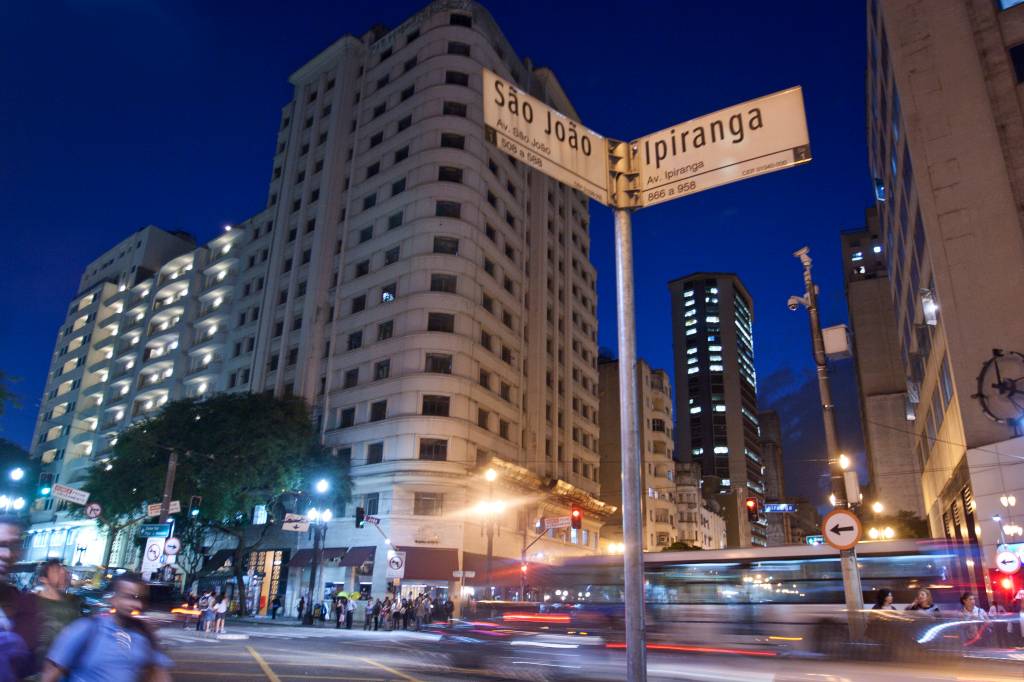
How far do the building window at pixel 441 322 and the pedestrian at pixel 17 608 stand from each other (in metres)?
41.3

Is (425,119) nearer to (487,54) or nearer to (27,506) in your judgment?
(487,54)

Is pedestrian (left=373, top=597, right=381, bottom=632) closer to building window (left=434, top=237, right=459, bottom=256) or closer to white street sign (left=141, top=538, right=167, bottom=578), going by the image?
white street sign (left=141, top=538, right=167, bottom=578)

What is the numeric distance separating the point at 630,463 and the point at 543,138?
8.20 feet

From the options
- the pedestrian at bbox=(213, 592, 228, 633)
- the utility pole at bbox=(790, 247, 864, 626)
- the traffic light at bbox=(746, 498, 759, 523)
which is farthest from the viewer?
the pedestrian at bbox=(213, 592, 228, 633)

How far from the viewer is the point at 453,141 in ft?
172

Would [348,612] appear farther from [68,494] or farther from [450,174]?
[450,174]

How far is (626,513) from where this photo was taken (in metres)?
4.79

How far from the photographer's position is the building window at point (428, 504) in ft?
142

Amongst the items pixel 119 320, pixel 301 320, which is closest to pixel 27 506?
pixel 119 320

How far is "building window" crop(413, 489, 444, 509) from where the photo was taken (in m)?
43.2

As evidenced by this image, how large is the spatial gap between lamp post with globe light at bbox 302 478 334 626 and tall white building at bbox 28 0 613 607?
3.51 ft

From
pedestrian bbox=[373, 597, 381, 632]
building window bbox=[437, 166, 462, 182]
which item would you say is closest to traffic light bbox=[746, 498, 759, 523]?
pedestrian bbox=[373, 597, 381, 632]

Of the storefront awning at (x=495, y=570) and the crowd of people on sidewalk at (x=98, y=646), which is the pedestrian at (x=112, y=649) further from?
the storefront awning at (x=495, y=570)

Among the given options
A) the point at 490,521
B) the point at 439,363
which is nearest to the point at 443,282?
the point at 439,363
